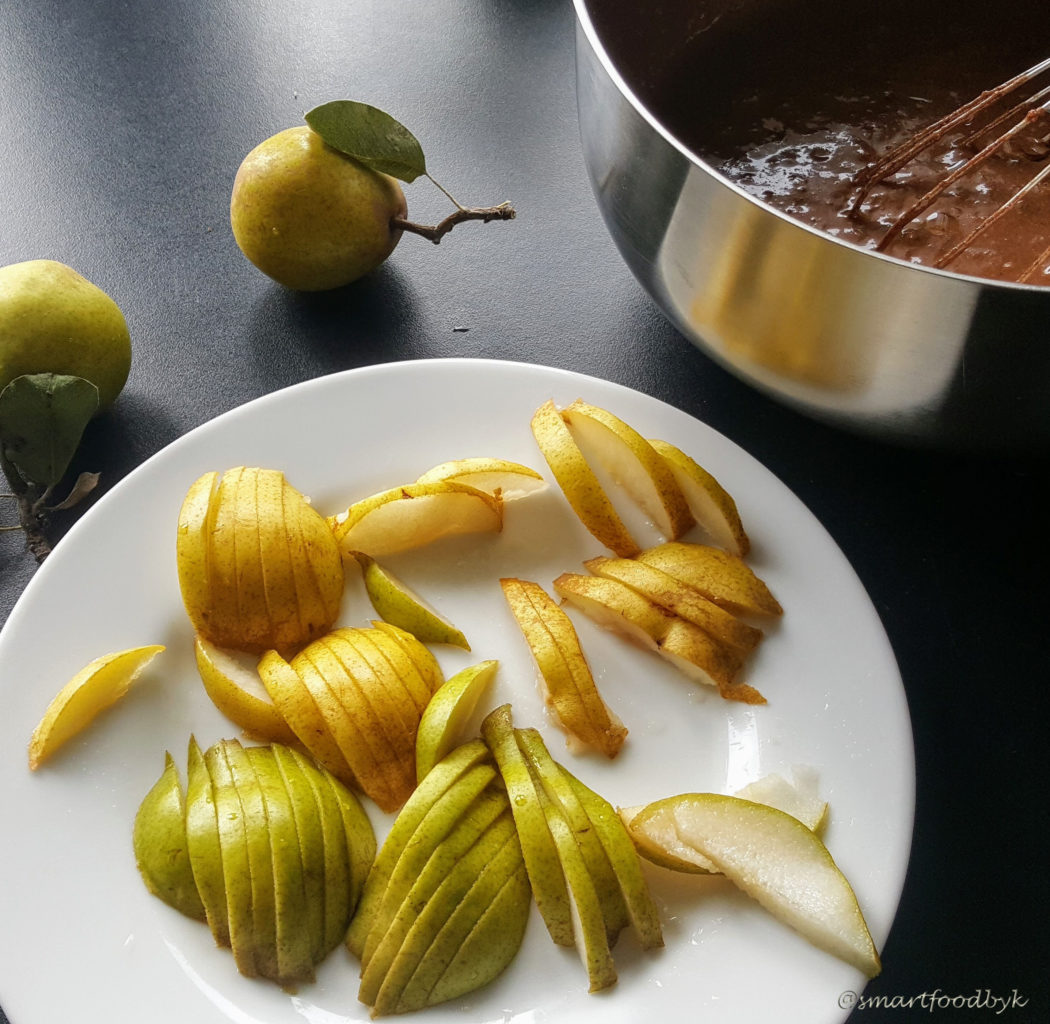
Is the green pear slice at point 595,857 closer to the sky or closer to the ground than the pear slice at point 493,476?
closer to the ground

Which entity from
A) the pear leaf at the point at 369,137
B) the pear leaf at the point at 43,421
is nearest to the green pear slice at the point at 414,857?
the pear leaf at the point at 43,421

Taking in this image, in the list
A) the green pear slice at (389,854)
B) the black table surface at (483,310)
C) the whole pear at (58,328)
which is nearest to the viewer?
the green pear slice at (389,854)

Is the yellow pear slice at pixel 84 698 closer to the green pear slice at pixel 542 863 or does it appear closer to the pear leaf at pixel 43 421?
the pear leaf at pixel 43 421

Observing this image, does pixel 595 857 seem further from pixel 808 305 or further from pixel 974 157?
pixel 974 157

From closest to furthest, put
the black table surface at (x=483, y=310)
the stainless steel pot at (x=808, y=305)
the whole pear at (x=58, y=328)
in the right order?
the stainless steel pot at (x=808, y=305)
the black table surface at (x=483, y=310)
the whole pear at (x=58, y=328)

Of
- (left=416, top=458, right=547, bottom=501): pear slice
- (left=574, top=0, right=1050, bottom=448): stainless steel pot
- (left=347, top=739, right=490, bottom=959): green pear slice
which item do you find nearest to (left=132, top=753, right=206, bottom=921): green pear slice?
(left=347, top=739, right=490, bottom=959): green pear slice

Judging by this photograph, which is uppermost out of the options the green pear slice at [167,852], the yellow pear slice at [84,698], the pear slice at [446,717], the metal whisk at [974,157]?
the metal whisk at [974,157]
